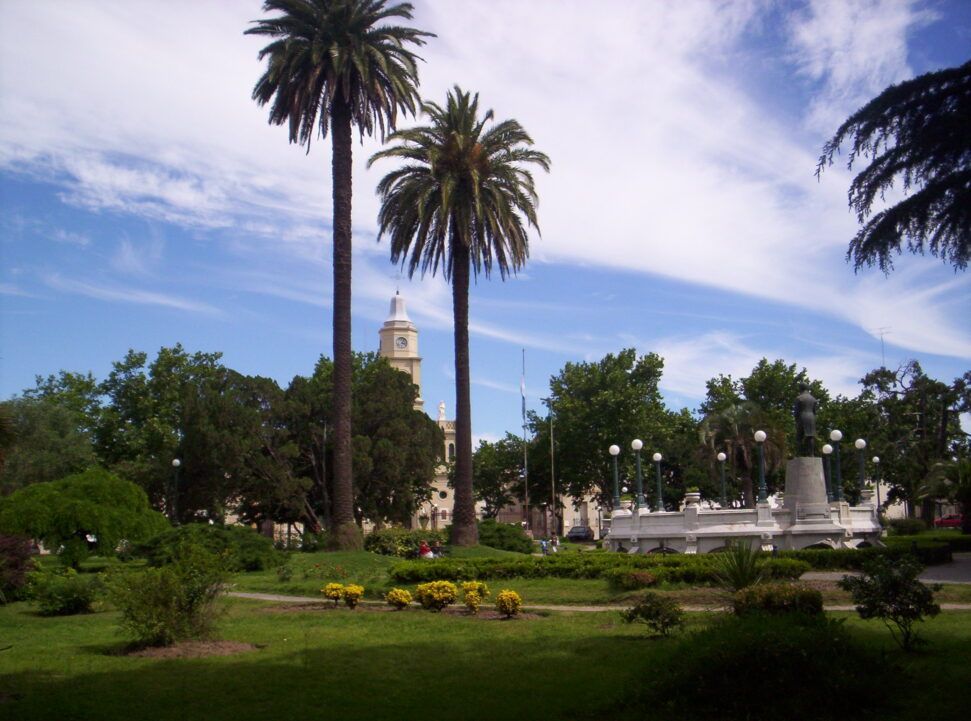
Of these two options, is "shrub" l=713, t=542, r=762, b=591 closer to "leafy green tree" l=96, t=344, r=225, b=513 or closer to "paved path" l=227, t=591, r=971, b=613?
"paved path" l=227, t=591, r=971, b=613

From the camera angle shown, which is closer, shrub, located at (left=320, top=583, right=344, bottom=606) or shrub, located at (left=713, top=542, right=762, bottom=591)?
shrub, located at (left=713, top=542, right=762, bottom=591)

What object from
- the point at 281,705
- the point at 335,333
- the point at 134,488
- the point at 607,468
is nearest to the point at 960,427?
the point at 607,468

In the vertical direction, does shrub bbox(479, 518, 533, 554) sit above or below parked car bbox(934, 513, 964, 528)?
below

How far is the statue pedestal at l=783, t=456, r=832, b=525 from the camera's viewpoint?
31047mm

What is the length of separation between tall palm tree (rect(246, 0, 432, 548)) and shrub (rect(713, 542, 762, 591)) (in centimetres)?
1871

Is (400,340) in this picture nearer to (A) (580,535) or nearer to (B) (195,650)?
(A) (580,535)

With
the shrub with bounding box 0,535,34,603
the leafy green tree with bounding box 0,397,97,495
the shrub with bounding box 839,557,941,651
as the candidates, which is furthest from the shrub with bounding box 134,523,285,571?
the leafy green tree with bounding box 0,397,97,495

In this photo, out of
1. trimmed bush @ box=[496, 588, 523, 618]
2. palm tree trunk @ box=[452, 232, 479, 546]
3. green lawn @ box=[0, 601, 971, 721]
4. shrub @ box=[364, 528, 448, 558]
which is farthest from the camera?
palm tree trunk @ box=[452, 232, 479, 546]

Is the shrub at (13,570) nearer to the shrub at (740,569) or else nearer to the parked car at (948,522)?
the shrub at (740,569)

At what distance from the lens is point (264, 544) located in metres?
31.5

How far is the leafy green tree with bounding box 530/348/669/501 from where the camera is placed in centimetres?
6800

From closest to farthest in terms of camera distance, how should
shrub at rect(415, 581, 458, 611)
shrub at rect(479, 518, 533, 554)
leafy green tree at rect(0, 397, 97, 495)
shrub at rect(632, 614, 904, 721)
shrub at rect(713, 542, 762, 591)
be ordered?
1. shrub at rect(632, 614, 904, 721)
2. shrub at rect(713, 542, 762, 591)
3. shrub at rect(415, 581, 458, 611)
4. shrub at rect(479, 518, 533, 554)
5. leafy green tree at rect(0, 397, 97, 495)

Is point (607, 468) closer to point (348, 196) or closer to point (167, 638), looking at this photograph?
point (348, 196)

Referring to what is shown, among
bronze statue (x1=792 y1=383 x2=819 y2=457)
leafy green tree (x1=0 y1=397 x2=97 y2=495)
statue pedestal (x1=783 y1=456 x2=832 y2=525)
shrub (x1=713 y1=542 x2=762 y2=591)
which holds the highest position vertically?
leafy green tree (x1=0 y1=397 x2=97 y2=495)
